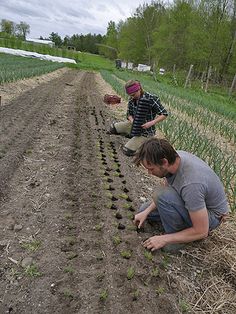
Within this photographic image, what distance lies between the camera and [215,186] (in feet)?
8.13

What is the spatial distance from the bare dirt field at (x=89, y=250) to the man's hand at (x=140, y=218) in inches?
2.7

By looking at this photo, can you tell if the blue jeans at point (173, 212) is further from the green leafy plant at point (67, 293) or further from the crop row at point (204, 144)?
the green leafy plant at point (67, 293)

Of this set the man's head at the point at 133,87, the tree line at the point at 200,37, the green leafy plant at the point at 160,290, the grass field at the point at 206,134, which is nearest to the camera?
the green leafy plant at the point at 160,290

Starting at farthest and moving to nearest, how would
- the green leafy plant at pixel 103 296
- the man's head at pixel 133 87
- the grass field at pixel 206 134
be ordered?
the man's head at pixel 133 87, the grass field at pixel 206 134, the green leafy plant at pixel 103 296

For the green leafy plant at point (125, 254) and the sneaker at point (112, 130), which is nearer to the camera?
the green leafy plant at point (125, 254)

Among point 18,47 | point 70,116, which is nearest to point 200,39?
point 70,116

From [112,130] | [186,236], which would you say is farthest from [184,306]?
[112,130]

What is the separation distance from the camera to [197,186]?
92.6 inches

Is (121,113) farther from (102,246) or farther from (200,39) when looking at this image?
(200,39)

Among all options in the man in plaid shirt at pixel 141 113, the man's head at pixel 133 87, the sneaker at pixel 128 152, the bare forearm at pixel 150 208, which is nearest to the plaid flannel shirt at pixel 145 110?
the man in plaid shirt at pixel 141 113

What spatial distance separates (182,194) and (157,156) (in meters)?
0.35

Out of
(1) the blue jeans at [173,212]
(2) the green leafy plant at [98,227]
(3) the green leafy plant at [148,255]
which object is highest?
(1) the blue jeans at [173,212]

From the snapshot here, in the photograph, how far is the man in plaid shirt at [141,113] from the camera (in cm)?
475

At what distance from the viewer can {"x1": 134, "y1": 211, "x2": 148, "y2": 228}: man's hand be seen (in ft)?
9.55
